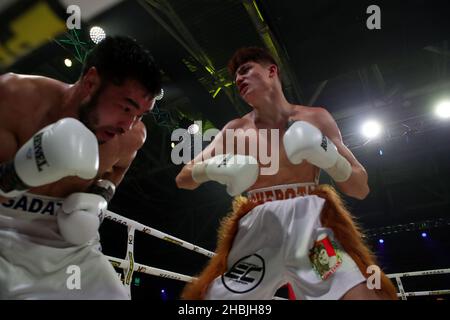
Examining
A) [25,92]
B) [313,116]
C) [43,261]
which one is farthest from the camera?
[313,116]

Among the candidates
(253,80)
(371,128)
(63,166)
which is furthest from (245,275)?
(371,128)

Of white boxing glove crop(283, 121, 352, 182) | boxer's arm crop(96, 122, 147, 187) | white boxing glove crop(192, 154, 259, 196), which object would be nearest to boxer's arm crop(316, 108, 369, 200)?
white boxing glove crop(283, 121, 352, 182)

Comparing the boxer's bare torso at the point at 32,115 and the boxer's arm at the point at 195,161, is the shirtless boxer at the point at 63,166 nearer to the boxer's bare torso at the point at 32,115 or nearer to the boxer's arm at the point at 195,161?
the boxer's bare torso at the point at 32,115

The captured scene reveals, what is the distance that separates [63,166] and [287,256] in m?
0.85

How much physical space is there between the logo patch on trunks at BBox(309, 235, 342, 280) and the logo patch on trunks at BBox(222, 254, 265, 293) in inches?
8.1

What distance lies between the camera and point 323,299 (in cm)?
121

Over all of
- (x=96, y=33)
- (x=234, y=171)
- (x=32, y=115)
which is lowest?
(x=234, y=171)

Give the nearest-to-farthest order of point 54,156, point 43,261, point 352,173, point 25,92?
point 54,156 < point 43,261 < point 25,92 < point 352,173

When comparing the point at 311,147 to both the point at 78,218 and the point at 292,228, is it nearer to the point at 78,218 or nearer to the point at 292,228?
the point at 292,228

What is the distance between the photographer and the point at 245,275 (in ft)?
4.50

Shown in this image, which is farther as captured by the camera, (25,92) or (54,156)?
(25,92)

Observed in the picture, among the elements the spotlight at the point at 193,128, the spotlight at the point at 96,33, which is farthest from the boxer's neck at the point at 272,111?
the spotlight at the point at 193,128
